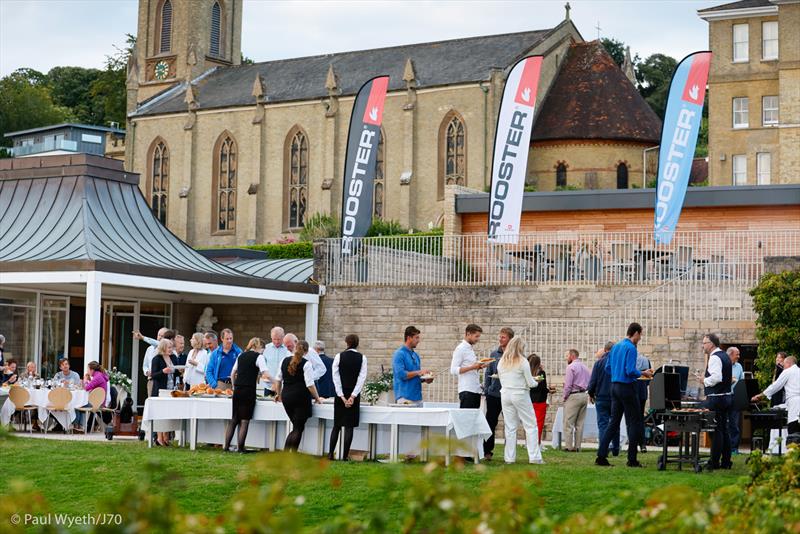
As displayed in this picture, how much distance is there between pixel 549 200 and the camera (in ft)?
108

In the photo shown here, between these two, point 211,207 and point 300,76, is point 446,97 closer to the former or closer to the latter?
point 300,76

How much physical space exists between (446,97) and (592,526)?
50.3 meters

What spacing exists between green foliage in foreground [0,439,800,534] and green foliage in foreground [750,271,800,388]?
5787mm

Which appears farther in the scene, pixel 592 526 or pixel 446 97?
pixel 446 97

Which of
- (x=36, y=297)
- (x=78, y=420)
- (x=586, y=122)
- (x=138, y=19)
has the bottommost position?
(x=78, y=420)

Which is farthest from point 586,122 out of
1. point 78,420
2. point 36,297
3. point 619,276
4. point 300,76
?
point 78,420

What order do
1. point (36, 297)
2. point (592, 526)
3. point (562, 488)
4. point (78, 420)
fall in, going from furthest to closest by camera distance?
point (36, 297) → point (78, 420) → point (562, 488) → point (592, 526)

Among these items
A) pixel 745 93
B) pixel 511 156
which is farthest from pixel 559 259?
pixel 745 93

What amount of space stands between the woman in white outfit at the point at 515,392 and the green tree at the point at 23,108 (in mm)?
82018

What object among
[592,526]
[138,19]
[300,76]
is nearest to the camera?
[592,526]

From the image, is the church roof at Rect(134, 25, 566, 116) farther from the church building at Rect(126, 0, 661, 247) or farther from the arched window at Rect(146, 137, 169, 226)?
the arched window at Rect(146, 137, 169, 226)

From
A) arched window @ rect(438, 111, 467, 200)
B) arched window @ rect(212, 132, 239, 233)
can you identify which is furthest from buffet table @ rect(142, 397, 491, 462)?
arched window @ rect(212, 132, 239, 233)

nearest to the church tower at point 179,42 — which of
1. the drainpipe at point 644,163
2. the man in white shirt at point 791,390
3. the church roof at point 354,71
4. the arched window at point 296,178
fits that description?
the church roof at point 354,71

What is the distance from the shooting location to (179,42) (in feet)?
226
